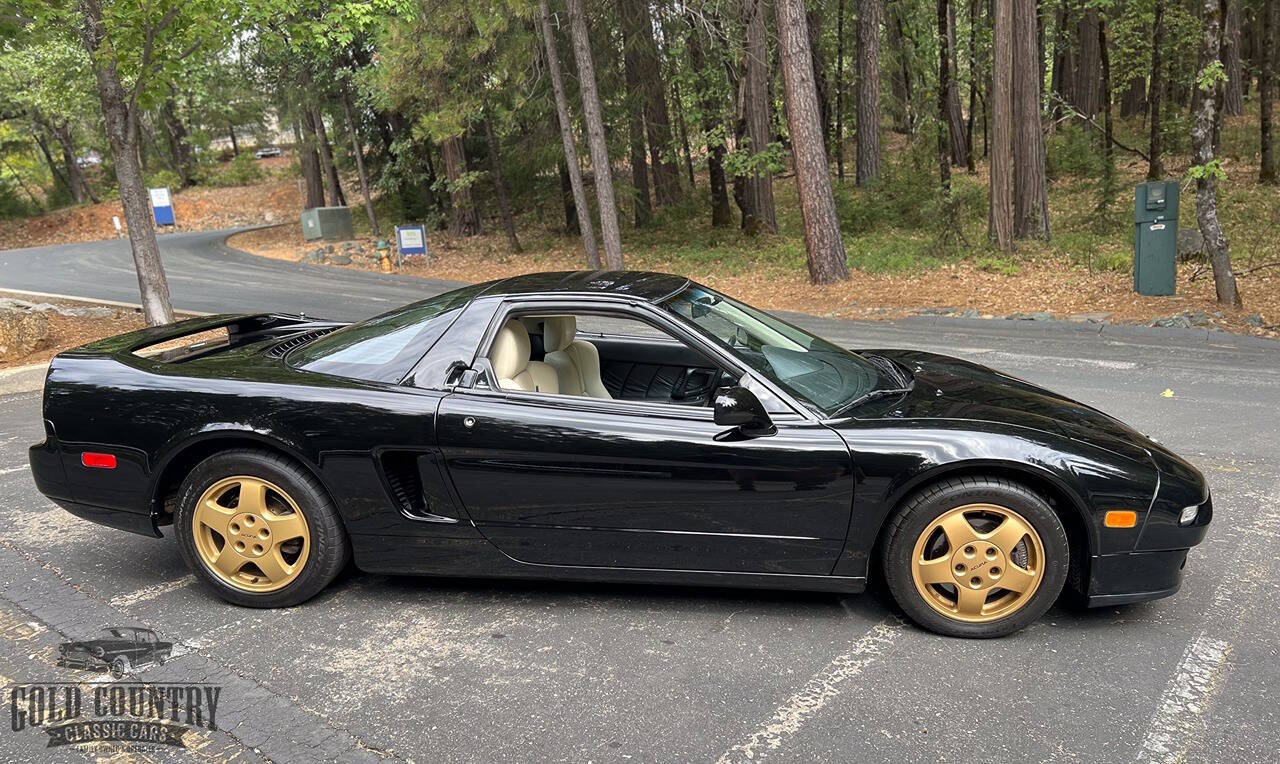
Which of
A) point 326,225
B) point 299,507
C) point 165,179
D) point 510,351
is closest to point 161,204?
point 326,225

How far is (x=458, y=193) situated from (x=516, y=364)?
21.2 meters

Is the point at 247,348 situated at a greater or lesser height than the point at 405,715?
greater

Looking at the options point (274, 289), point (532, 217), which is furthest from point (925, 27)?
point (274, 289)

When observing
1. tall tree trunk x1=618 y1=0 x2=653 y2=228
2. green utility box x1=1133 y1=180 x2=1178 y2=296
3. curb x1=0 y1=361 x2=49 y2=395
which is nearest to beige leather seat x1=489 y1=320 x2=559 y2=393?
curb x1=0 y1=361 x2=49 y2=395

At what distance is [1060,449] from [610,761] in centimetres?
198

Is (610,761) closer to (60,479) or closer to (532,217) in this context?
(60,479)

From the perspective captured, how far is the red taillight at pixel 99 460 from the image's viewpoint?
370 cm

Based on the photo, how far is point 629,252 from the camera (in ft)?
66.9

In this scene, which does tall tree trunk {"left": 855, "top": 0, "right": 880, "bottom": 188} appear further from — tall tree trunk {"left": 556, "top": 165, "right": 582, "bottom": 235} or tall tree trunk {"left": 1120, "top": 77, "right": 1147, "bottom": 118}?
tall tree trunk {"left": 1120, "top": 77, "right": 1147, "bottom": 118}

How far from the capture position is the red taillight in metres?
3.70

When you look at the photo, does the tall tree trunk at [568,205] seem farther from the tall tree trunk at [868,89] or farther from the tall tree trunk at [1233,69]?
the tall tree trunk at [1233,69]

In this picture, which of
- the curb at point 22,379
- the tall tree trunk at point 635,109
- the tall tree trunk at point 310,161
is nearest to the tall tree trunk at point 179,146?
the tall tree trunk at point 310,161

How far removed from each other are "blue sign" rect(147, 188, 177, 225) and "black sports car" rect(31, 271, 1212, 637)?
28.4 meters

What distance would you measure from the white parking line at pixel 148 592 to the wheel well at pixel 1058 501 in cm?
319
